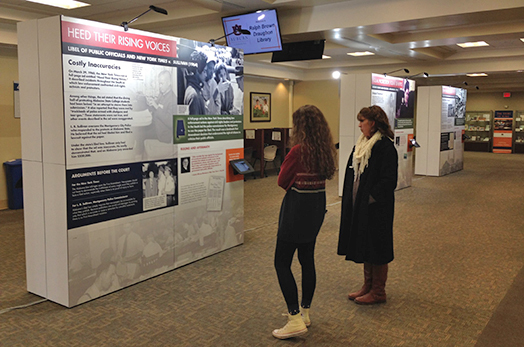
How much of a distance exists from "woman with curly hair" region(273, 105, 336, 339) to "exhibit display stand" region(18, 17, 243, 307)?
5.49 feet

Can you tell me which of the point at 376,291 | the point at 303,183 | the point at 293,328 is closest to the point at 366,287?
the point at 376,291

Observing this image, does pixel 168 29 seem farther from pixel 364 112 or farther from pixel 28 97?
pixel 364 112

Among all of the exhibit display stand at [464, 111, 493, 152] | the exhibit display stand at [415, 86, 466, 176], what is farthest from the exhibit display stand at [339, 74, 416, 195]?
the exhibit display stand at [464, 111, 493, 152]

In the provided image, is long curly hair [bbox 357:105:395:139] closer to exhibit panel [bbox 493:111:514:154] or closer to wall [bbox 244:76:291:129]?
wall [bbox 244:76:291:129]

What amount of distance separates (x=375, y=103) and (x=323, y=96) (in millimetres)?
6364

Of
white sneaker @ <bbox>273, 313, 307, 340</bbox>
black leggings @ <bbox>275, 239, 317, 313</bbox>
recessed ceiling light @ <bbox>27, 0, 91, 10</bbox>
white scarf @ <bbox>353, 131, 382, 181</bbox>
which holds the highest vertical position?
recessed ceiling light @ <bbox>27, 0, 91, 10</bbox>

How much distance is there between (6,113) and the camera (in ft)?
25.6

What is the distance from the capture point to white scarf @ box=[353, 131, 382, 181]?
3.64 metres

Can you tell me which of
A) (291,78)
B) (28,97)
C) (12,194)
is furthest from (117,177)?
(291,78)

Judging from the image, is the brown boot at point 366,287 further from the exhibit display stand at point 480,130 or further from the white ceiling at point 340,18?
the exhibit display stand at point 480,130

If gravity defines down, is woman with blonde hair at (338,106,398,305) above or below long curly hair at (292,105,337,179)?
below

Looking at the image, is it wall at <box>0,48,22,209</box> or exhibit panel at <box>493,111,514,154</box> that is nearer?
wall at <box>0,48,22,209</box>

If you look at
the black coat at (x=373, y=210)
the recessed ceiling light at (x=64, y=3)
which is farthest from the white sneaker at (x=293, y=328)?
the recessed ceiling light at (x=64, y=3)

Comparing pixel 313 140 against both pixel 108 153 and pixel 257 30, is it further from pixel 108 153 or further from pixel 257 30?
pixel 257 30
